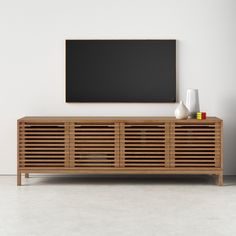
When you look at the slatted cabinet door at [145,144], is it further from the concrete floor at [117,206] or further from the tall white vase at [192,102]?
the tall white vase at [192,102]

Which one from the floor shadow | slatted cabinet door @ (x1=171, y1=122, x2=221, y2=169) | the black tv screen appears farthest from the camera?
the black tv screen

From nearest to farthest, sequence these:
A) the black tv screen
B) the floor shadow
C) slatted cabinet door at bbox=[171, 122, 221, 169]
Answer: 1. slatted cabinet door at bbox=[171, 122, 221, 169]
2. the floor shadow
3. the black tv screen

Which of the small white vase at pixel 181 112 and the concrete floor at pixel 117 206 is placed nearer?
the concrete floor at pixel 117 206

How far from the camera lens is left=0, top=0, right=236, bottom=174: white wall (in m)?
7.44

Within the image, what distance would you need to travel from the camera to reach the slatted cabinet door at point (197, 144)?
271 inches

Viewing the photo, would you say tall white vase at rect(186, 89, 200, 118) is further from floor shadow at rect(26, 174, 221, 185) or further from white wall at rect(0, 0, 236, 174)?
floor shadow at rect(26, 174, 221, 185)

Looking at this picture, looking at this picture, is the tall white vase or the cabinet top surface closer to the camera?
the cabinet top surface

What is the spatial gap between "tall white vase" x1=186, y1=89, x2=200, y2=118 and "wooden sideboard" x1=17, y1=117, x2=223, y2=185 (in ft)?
0.81

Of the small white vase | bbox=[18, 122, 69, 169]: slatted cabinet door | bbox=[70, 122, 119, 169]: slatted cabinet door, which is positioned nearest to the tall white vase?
the small white vase

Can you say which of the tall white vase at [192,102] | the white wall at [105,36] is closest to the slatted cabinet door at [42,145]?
the white wall at [105,36]

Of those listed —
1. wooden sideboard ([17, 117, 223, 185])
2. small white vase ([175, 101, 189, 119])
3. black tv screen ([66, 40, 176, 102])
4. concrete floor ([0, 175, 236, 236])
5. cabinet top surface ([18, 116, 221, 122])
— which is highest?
black tv screen ([66, 40, 176, 102])

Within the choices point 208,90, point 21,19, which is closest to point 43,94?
point 21,19

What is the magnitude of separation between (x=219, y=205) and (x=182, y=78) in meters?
2.19

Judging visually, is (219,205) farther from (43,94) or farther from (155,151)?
(43,94)
